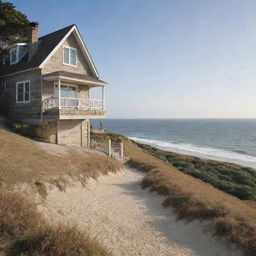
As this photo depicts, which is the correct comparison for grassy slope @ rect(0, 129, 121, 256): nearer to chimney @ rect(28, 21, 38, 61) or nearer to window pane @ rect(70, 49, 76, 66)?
window pane @ rect(70, 49, 76, 66)

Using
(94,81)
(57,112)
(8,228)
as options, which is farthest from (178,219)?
(94,81)

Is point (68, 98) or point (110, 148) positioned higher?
point (68, 98)

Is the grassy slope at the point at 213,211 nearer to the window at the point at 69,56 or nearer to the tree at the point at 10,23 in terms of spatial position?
the window at the point at 69,56

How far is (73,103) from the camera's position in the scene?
2055 centimetres

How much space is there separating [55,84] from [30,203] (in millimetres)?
14445

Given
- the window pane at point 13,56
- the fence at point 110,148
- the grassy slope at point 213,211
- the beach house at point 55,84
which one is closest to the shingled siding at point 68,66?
the beach house at point 55,84

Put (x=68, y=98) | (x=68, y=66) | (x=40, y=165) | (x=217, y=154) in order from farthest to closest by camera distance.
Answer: (x=217, y=154), (x=68, y=66), (x=68, y=98), (x=40, y=165)

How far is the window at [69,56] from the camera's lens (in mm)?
21469

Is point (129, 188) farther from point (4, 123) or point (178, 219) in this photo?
point (4, 123)

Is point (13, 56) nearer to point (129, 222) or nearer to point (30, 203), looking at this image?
point (30, 203)

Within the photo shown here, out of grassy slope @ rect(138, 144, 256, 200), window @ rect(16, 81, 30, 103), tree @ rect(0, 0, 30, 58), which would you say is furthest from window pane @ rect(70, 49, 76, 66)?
grassy slope @ rect(138, 144, 256, 200)

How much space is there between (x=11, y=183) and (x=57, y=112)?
979 centimetres

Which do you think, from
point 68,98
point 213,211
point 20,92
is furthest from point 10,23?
point 213,211

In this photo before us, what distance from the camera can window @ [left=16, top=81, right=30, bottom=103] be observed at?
20578mm
